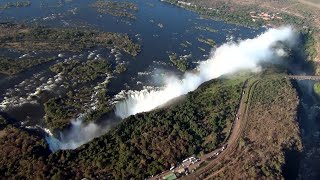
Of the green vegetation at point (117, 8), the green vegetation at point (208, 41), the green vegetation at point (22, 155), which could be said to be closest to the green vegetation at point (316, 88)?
the green vegetation at point (208, 41)

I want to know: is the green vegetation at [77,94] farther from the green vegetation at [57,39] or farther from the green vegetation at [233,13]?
the green vegetation at [233,13]

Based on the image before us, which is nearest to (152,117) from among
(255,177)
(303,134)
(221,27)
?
(255,177)

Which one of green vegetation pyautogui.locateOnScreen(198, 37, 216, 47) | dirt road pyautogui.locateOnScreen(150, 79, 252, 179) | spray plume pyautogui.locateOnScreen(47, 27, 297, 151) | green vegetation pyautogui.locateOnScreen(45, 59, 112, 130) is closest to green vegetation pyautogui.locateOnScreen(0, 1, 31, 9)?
green vegetation pyautogui.locateOnScreen(45, 59, 112, 130)

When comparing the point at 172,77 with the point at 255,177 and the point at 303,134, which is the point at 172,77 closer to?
the point at 303,134

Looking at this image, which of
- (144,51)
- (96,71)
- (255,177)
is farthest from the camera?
(144,51)

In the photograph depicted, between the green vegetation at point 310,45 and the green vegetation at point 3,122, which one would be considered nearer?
the green vegetation at point 3,122

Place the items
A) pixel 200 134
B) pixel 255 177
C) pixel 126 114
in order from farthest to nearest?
pixel 126 114 < pixel 200 134 < pixel 255 177
